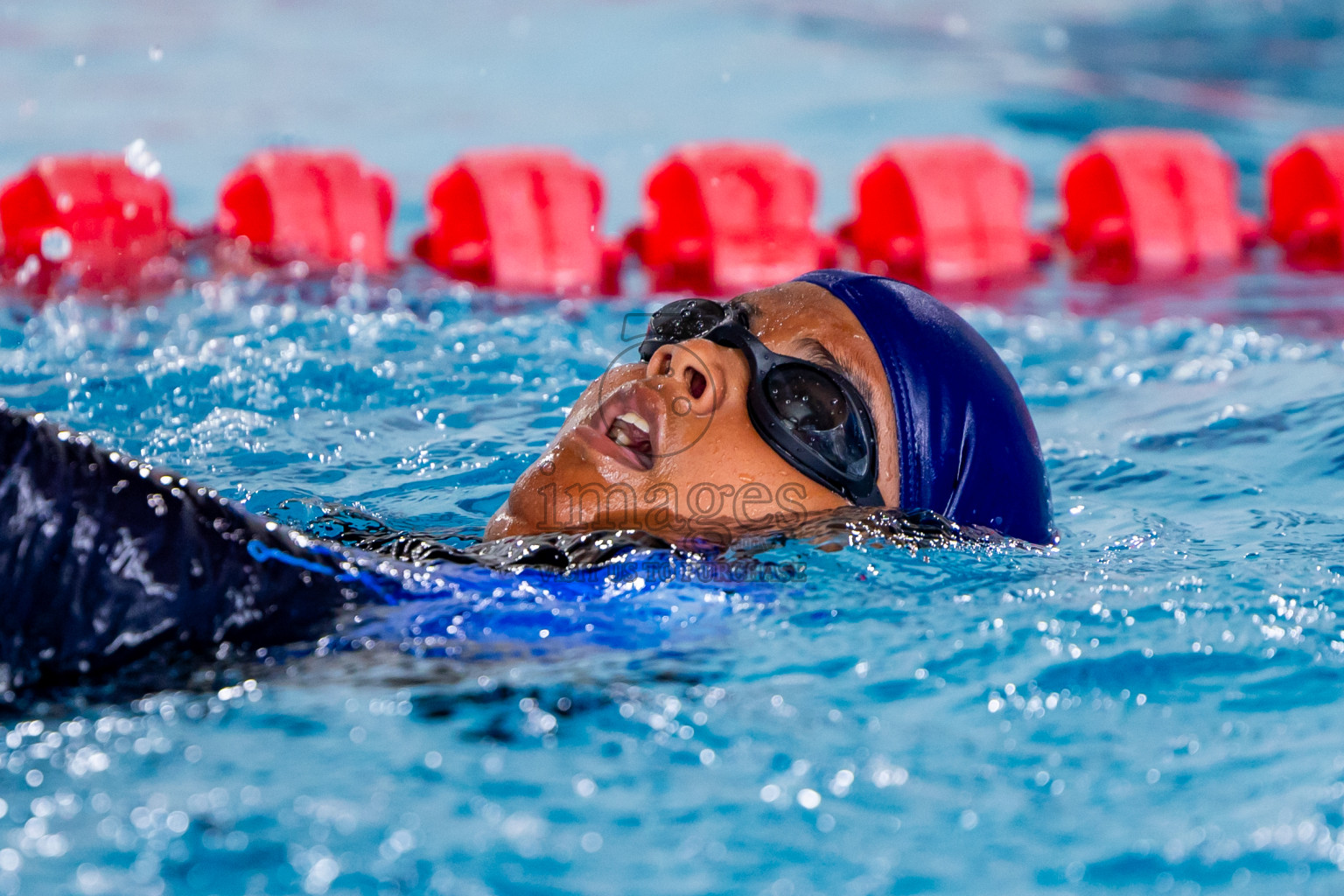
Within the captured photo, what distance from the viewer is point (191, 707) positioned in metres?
1.63

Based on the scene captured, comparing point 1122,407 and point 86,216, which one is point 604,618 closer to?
point 1122,407

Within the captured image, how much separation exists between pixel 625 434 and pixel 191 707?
780mm

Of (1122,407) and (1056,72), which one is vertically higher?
(1056,72)

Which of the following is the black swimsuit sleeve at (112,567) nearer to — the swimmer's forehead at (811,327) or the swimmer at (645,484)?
the swimmer at (645,484)

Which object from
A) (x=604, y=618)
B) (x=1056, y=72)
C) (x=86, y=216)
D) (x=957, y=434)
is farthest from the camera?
(x=1056, y=72)

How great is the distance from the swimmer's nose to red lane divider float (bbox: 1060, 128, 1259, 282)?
13.2 feet

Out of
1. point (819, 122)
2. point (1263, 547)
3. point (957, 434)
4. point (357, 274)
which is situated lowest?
point (1263, 547)

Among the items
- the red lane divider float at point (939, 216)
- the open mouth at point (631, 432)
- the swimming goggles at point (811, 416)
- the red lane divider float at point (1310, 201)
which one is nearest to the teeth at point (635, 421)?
the open mouth at point (631, 432)

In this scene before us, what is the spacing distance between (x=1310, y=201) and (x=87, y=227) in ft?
16.2

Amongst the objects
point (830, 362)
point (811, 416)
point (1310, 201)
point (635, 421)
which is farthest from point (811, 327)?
point (1310, 201)

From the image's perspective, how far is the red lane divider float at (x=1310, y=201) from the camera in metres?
5.96

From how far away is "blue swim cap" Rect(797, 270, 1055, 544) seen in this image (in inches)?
86.3

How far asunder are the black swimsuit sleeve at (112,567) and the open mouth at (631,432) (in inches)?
22.2

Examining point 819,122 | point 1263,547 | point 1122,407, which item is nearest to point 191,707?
point 1263,547
